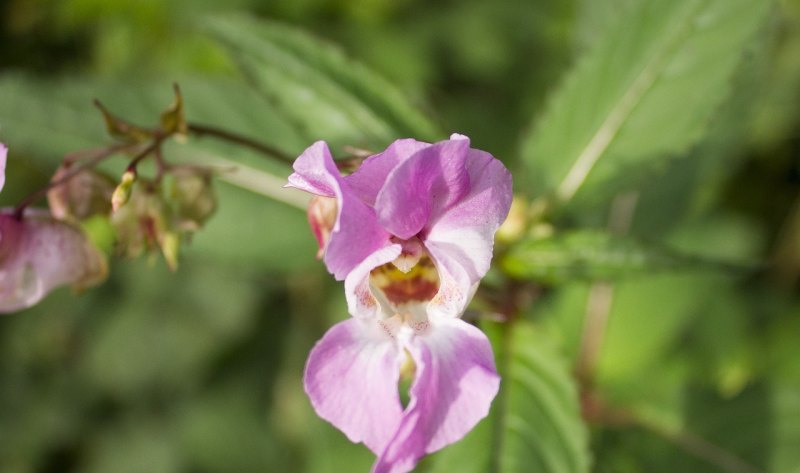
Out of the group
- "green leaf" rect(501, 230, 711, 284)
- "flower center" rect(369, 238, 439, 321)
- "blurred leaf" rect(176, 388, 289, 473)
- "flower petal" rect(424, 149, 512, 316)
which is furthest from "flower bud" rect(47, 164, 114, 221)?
"blurred leaf" rect(176, 388, 289, 473)

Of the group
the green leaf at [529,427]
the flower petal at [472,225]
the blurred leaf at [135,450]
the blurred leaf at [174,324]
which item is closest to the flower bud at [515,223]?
the green leaf at [529,427]

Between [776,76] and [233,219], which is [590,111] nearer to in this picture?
[233,219]

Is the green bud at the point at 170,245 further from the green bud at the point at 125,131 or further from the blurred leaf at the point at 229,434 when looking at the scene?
the blurred leaf at the point at 229,434

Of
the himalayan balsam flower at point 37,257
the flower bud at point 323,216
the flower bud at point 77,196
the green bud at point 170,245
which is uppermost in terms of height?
the flower bud at point 323,216

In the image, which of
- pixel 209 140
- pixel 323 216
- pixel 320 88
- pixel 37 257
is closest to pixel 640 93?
pixel 320 88

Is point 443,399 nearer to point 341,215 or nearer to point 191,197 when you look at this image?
point 341,215
